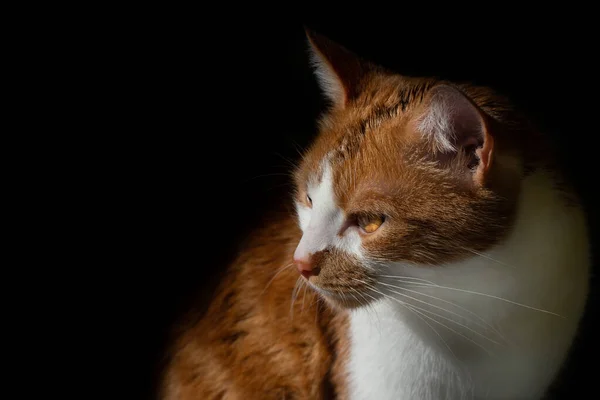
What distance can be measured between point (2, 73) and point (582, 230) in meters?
1.17

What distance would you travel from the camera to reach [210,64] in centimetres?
152

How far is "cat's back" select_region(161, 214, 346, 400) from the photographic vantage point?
124cm

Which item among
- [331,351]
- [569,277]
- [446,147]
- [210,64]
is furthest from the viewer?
[210,64]

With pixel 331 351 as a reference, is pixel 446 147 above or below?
above

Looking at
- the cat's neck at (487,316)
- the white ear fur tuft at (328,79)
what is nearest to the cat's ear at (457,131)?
the cat's neck at (487,316)

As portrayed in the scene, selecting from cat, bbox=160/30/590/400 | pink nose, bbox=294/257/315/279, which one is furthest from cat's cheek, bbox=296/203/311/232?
pink nose, bbox=294/257/315/279

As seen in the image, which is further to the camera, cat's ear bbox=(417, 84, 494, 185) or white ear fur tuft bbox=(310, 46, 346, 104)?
white ear fur tuft bbox=(310, 46, 346, 104)

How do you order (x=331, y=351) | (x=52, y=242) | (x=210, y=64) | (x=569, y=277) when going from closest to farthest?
(x=569, y=277)
(x=331, y=351)
(x=52, y=242)
(x=210, y=64)

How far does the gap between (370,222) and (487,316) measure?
0.25m

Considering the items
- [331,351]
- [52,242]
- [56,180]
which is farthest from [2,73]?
[331,351]

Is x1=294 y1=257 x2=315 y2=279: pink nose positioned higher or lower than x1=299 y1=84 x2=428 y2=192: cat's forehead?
lower

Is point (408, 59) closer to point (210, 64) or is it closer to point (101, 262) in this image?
point (210, 64)

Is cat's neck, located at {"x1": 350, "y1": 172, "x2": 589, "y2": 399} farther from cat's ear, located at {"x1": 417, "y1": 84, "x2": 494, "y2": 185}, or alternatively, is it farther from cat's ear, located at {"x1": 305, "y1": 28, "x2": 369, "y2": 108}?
cat's ear, located at {"x1": 305, "y1": 28, "x2": 369, "y2": 108}

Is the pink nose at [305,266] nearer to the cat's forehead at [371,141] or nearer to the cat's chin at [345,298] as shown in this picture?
the cat's chin at [345,298]
